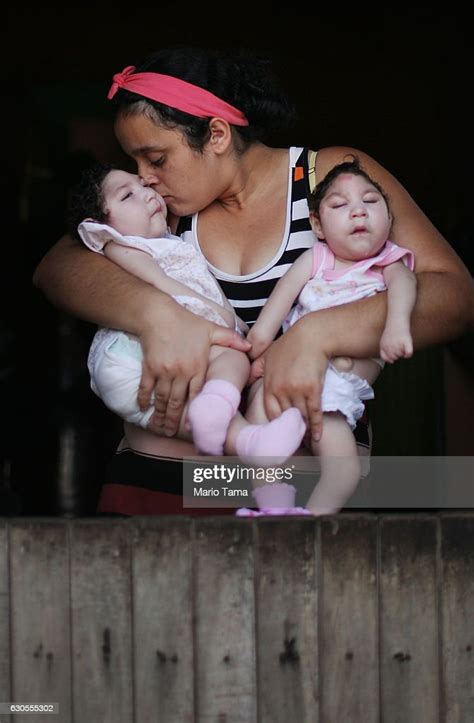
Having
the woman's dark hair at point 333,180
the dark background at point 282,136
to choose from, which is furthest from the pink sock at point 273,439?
the dark background at point 282,136

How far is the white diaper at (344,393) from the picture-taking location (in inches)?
99.3

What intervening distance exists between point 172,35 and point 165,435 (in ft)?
13.5

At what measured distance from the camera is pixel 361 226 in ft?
8.55

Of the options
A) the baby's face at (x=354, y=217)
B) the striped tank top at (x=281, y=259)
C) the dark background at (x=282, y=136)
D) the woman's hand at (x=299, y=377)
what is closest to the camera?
the woman's hand at (x=299, y=377)

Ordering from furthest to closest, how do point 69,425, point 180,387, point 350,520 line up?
point 69,425 → point 180,387 → point 350,520

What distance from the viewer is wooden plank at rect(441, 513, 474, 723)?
228 centimetres

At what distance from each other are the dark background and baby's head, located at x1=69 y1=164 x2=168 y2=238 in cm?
324

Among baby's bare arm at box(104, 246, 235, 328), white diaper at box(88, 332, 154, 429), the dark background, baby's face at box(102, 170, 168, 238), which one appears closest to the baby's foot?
white diaper at box(88, 332, 154, 429)

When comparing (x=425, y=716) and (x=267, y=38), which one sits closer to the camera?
(x=425, y=716)

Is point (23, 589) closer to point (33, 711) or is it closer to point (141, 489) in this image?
point (33, 711)

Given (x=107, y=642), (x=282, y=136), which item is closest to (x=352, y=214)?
(x=107, y=642)

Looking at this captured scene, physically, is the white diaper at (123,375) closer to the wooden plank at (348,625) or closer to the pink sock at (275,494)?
the pink sock at (275,494)

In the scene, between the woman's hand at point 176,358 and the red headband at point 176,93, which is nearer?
the woman's hand at point 176,358

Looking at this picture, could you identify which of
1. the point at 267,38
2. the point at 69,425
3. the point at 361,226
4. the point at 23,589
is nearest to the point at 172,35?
the point at 267,38
